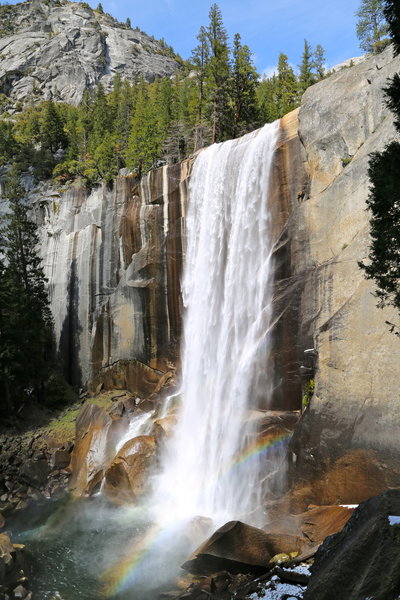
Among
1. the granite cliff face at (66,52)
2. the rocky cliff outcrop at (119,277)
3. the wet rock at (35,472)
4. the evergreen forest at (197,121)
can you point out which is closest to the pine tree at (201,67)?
the evergreen forest at (197,121)

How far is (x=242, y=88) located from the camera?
116ft

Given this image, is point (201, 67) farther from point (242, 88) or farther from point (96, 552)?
point (96, 552)

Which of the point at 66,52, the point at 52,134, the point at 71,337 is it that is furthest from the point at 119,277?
the point at 66,52

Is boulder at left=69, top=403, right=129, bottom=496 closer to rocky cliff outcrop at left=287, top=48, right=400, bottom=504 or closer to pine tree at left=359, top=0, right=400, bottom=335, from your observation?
rocky cliff outcrop at left=287, top=48, right=400, bottom=504

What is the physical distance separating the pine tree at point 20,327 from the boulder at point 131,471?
422 inches

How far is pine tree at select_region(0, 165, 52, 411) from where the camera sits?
90.7 ft

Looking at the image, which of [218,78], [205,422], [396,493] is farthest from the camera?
[218,78]

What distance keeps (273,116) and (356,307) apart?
36.4 meters

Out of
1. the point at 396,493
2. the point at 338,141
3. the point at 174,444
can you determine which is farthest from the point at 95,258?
the point at 396,493

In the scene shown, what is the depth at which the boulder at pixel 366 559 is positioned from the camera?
6.01 metres

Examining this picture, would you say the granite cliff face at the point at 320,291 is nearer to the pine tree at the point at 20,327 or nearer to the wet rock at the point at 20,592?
the pine tree at the point at 20,327

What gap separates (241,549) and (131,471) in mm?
9007

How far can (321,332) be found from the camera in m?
15.1

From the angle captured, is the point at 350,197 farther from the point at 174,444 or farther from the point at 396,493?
the point at 174,444
